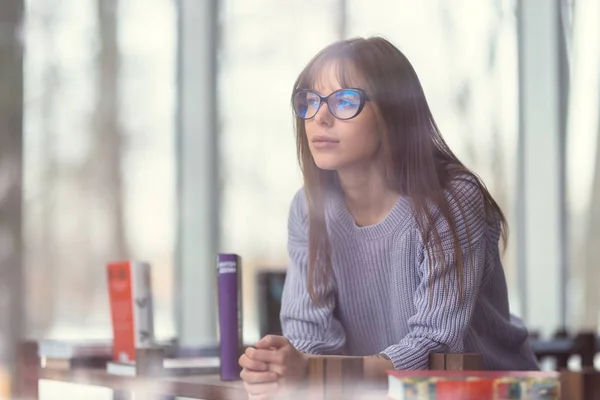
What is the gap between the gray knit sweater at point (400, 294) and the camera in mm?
987

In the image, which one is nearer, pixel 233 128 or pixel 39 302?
pixel 39 302

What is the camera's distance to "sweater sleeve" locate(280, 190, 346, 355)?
42.9 inches

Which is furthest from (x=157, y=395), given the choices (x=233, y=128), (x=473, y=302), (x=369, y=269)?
(x=233, y=128)

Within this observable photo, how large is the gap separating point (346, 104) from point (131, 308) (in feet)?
1.48

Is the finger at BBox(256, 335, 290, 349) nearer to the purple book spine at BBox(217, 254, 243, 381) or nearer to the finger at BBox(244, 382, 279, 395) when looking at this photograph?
the finger at BBox(244, 382, 279, 395)

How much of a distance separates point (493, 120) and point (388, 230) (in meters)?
0.34

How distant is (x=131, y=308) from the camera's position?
1237 mm

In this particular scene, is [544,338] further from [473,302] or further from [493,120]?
→ [473,302]

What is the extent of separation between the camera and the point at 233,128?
1.78 metres

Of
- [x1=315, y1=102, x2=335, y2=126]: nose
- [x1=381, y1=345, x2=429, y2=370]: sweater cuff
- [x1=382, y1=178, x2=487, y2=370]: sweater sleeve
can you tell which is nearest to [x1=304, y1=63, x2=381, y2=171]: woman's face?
[x1=315, y1=102, x2=335, y2=126]: nose

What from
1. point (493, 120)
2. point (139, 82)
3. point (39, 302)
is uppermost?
point (139, 82)

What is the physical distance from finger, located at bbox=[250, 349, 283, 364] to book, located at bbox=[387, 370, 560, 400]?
0.50ft

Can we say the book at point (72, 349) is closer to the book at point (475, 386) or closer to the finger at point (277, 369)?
the finger at point (277, 369)

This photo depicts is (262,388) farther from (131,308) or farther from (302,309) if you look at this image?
(131,308)
